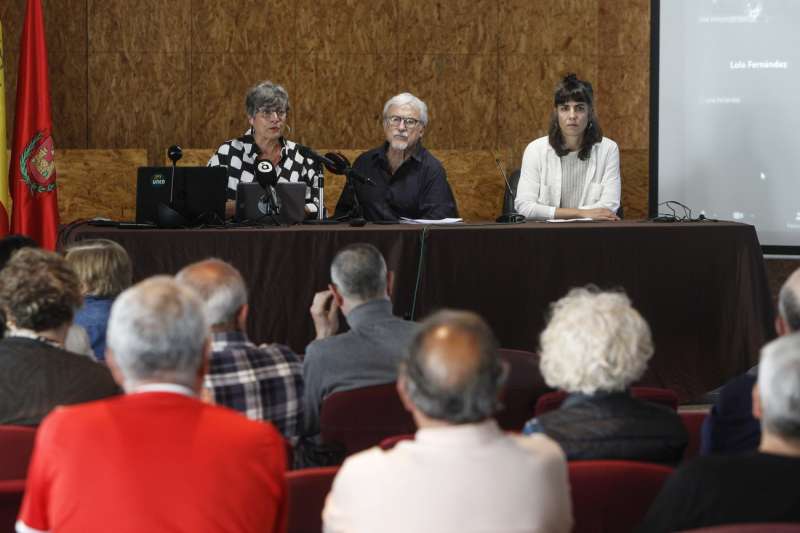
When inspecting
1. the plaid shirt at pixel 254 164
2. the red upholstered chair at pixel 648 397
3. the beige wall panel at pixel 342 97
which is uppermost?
the beige wall panel at pixel 342 97

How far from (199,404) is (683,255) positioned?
3276mm

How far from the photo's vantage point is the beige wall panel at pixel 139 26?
22.5 feet

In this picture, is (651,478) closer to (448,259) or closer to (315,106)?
(448,259)

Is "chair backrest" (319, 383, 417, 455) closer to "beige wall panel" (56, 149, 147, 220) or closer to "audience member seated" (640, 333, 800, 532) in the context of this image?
"audience member seated" (640, 333, 800, 532)

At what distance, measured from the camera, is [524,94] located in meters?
7.12

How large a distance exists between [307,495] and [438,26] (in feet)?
18.4

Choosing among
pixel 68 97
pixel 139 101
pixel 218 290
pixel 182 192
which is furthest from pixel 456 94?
pixel 218 290

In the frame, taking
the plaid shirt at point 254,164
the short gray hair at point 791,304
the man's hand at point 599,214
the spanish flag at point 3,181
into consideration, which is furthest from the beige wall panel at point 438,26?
the short gray hair at point 791,304

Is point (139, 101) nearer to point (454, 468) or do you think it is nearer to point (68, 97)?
point (68, 97)

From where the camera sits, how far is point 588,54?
708cm

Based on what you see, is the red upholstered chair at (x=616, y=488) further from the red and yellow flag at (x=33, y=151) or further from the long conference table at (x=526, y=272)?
the red and yellow flag at (x=33, y=151)

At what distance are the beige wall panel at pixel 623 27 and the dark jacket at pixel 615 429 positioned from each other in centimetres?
535

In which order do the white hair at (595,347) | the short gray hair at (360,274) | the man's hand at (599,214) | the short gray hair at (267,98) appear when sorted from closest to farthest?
the white hair at (595,347) → the short gray hair at (360,274) → the man's hand at (599,214) → the short gray hair at (267,98)

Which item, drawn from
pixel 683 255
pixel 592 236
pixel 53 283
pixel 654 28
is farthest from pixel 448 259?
pixel 654 28
